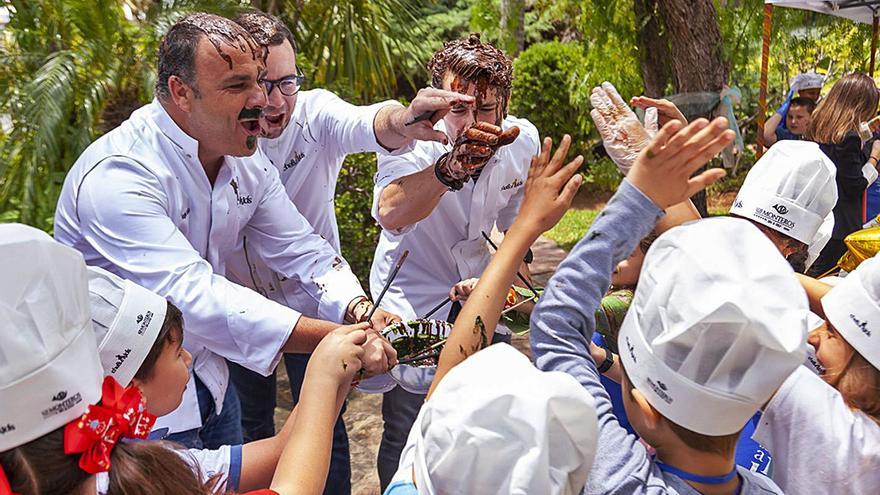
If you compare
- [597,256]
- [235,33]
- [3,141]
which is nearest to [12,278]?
[597,256]

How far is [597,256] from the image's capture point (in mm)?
1575

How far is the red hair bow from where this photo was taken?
138 centimetres

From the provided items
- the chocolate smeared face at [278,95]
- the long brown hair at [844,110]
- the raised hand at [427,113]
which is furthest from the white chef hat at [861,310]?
the long brown hair at [844,110]

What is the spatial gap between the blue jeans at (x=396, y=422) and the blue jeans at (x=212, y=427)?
1.99 ft

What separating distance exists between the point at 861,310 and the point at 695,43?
211 inches

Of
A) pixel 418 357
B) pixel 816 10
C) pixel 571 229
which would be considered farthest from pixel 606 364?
pixel 571 229

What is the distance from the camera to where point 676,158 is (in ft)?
4.97

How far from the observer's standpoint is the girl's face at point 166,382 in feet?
6.24

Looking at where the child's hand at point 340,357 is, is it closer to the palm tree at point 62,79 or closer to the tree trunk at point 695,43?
the palm tree at point 62,79

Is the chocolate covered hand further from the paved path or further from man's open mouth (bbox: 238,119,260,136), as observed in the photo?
the paved path

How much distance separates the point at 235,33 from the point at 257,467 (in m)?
1.35

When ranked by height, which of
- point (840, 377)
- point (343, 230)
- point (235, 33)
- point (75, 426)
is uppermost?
point (235, 33)

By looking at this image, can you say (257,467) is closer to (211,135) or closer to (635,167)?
(211,135)

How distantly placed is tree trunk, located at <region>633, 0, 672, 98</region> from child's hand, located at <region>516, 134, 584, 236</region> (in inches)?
219
